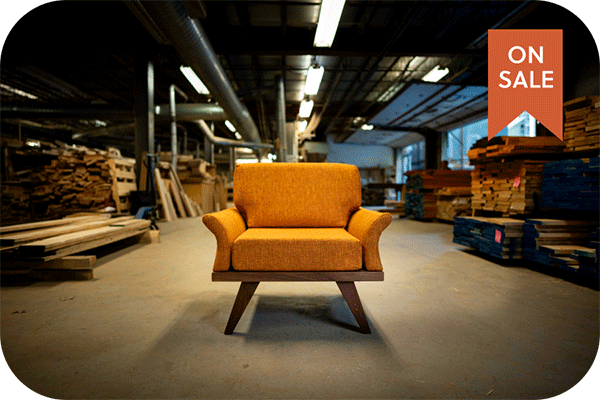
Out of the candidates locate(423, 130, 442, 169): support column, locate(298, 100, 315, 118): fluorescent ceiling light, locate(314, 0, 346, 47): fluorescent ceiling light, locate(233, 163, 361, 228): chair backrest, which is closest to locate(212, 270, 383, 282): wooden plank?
locate(233, 163, 361, 228): chair backrest

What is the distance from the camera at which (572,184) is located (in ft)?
9.00

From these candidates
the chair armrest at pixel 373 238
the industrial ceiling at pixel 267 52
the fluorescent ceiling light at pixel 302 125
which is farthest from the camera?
the fluorescent ceiling light at pixel 302 125

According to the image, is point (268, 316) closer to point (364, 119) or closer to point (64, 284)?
point (64, 284)

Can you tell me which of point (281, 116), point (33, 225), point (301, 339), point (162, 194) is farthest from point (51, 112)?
point (301, 339)

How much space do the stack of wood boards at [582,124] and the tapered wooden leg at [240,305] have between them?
3.55m

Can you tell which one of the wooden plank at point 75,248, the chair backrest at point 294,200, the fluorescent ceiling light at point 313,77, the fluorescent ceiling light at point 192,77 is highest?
the fluorescent ceiling light at point 313,77

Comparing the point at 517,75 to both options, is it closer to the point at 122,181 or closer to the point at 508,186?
the point at 508,186

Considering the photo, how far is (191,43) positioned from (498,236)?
5088 mm

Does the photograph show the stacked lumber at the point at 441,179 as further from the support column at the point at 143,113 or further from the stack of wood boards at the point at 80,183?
the stack of wood boards at the point at 80,183

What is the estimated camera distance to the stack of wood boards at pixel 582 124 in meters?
2.79

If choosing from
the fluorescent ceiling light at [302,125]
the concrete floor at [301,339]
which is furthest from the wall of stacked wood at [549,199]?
the fluorescent ceiling light at [302,125]

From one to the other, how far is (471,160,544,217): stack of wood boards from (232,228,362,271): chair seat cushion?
107 inches

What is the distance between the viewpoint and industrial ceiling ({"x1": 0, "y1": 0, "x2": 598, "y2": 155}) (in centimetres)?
571

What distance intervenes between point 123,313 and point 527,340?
2.49 m
